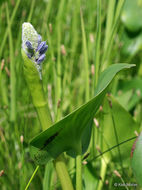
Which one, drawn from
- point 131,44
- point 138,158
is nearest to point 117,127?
point 138,158

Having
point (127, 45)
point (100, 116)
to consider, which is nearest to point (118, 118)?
point (100, 116)

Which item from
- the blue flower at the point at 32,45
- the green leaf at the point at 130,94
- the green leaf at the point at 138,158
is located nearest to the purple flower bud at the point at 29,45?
the blue flower at the point at 32,45

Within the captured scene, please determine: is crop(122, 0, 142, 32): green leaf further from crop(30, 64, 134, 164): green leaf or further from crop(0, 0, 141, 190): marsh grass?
crop(30, 64, 134, 164): green leaf

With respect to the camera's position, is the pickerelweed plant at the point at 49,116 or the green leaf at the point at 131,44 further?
the green leaf at the point at 131,44

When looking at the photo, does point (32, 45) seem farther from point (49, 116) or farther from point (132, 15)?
point (132, 15)

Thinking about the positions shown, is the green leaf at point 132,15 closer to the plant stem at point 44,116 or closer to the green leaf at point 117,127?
the green leaf at point 117,127
